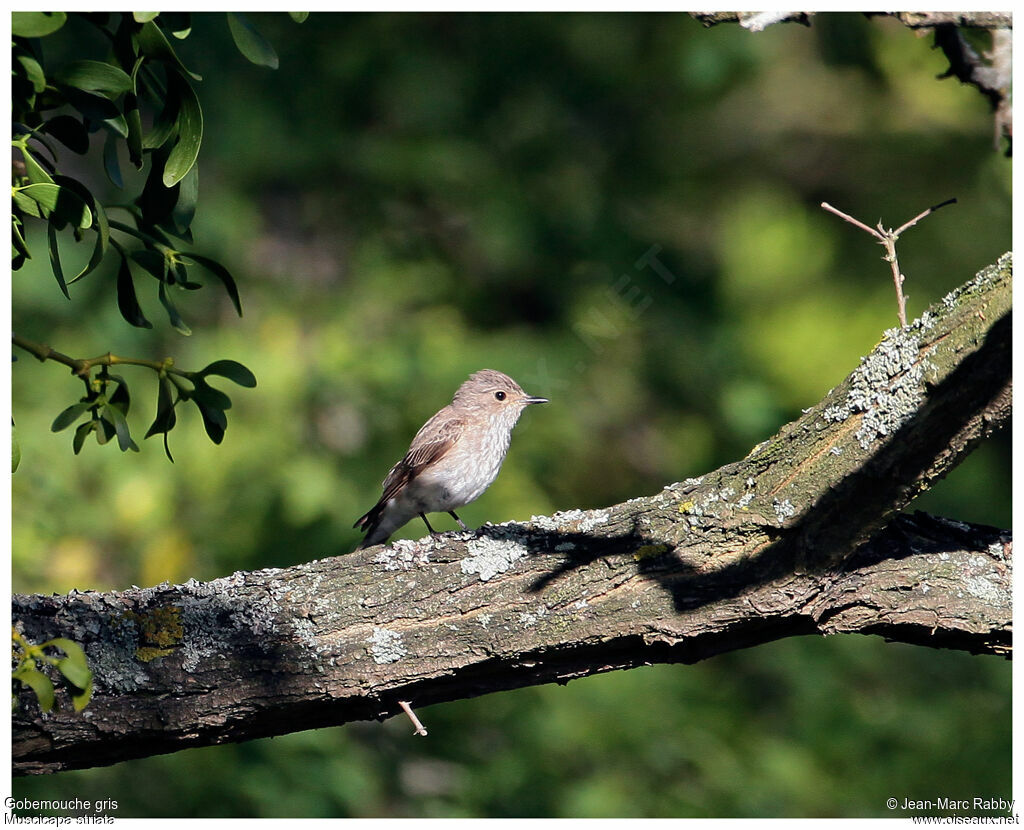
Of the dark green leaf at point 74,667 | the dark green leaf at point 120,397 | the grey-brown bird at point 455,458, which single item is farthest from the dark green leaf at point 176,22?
the grey-brown bird at point 455,458

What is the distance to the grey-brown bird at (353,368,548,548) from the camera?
5719 millimetres

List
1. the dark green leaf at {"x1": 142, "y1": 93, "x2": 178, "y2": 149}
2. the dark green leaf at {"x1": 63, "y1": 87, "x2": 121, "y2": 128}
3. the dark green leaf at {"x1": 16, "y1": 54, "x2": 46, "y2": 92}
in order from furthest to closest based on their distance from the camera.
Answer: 1. the dark green leaf at {"x1": 142, "y1": 93, "x2": 178, "y2": 149}
2. the dark green leaf at {"x1": 63, "y1": 87, "x2": 121, "y2": 128}
3. the dark green leaf at {"x1": 16, "y1": 54, "x2": 46, "y2": 92}

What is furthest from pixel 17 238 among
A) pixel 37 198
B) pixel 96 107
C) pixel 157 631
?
pixel 157 631

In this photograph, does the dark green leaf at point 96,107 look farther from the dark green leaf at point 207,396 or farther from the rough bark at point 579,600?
the rough bark at point 579,600

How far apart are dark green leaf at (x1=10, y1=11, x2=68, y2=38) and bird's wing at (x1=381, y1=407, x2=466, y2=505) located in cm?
341

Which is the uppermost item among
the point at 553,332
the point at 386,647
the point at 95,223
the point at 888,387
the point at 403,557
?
the point at 553,332

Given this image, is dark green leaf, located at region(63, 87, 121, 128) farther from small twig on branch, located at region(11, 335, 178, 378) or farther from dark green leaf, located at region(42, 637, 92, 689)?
dark green leaf, located at region(42, 637, 92, 689)

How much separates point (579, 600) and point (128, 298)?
163 cm

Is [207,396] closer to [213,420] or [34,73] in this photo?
[213,420]

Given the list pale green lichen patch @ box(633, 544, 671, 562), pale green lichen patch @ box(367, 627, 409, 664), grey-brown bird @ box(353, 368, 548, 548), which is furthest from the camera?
grey-brown bird @ box(353, 368, 548, 548)

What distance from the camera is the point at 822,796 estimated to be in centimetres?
820

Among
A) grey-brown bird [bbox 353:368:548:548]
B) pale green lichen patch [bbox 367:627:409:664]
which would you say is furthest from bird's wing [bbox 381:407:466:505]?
pale green lichen patch [bbox 367:627:409:664]

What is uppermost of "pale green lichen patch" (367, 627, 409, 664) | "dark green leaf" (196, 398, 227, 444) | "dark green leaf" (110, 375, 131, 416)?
"dark green leaf" (110, 375, 131, 416)

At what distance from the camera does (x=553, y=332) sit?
993cm
